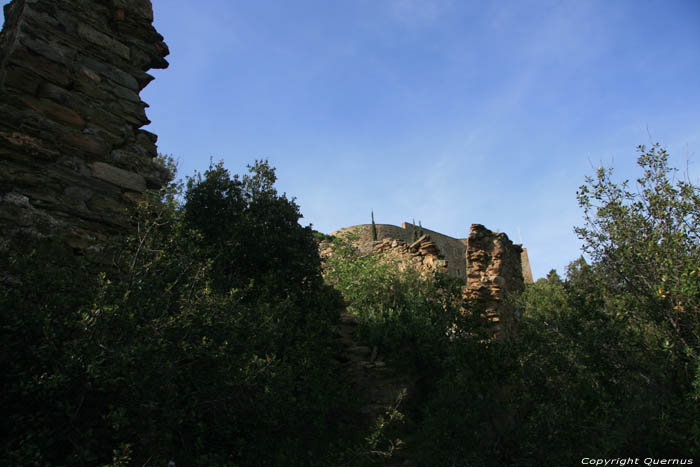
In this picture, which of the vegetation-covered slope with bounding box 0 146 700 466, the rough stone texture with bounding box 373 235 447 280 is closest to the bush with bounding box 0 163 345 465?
the vegetation-covered slope with bounding box 0 146 700 466

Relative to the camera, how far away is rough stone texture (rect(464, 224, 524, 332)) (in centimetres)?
1016

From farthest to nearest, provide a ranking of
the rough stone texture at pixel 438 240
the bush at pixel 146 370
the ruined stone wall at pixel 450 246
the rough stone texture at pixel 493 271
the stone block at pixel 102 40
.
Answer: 1. the ruined stone wall at pixel 450 246
2. the rough stone texture at pixel 438 240
3. the rough stone texture at pixel 493 271
4. the stone block at pixel 102 40
5. the bush at pixel 146 370

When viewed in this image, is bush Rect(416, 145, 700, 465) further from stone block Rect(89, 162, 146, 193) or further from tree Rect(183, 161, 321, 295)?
stone block Rect(89, 162, 146, 193)

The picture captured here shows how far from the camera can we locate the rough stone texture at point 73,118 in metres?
3.49

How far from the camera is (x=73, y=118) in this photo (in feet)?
12.9

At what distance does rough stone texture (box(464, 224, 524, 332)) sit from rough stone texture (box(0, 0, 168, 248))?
27.0 ft

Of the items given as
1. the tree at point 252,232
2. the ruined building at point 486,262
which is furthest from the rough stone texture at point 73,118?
the ruined building at point 486,262

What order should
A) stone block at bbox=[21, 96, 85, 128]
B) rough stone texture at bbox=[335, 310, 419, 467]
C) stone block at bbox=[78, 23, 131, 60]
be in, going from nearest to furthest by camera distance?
stone block at bbox=[21, 96, 85, 128] → stone block at bbox=[78, 23, 131, 60] → rough stone texture at bbox=[335, 310, 419, 467]

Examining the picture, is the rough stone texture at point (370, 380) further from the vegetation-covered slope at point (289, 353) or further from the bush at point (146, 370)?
the bush at point (146, 370)

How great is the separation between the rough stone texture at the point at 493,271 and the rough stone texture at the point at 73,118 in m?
8.22

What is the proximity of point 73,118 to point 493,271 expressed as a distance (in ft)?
30.7

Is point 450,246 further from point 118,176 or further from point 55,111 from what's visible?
point 55,111

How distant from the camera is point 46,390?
8.11 feet

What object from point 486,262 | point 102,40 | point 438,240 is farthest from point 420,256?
point 438,240
